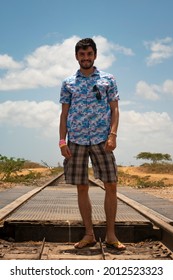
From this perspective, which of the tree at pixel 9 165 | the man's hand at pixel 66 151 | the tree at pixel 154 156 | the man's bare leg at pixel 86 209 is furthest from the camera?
the tree at pixel 154 156

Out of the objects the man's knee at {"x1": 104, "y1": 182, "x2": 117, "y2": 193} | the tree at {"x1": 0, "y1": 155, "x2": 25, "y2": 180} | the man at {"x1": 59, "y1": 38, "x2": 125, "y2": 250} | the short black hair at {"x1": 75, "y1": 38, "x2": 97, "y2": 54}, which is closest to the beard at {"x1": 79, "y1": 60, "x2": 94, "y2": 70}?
the man at {"x1": 59, "y1": 38, "x2": 125, "y2": 250}

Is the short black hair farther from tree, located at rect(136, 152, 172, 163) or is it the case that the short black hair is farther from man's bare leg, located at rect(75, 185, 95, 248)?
tree, located at rect(136, 152, 172, 163)

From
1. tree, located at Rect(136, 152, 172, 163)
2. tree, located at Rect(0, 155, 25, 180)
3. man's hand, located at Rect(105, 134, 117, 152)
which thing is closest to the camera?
man's hand, located at Rect(105, 134, 117, 152)

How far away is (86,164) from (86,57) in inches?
37.7

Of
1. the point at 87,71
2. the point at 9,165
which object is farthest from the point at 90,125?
the point at 9,165

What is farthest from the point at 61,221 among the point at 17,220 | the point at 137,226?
the point at 137,226

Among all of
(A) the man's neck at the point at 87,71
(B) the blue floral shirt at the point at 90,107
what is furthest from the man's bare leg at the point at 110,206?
(A) the man's neck at the point at 87,71

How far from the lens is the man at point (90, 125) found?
4383 mm

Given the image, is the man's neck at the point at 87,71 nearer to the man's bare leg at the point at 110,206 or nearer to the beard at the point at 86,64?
the beard at the point at 86,64

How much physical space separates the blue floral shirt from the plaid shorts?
0.07 meters

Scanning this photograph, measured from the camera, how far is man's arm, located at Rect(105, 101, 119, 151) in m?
4.34

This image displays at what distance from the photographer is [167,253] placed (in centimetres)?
428

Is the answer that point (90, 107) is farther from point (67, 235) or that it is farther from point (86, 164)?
point (67, 235)
